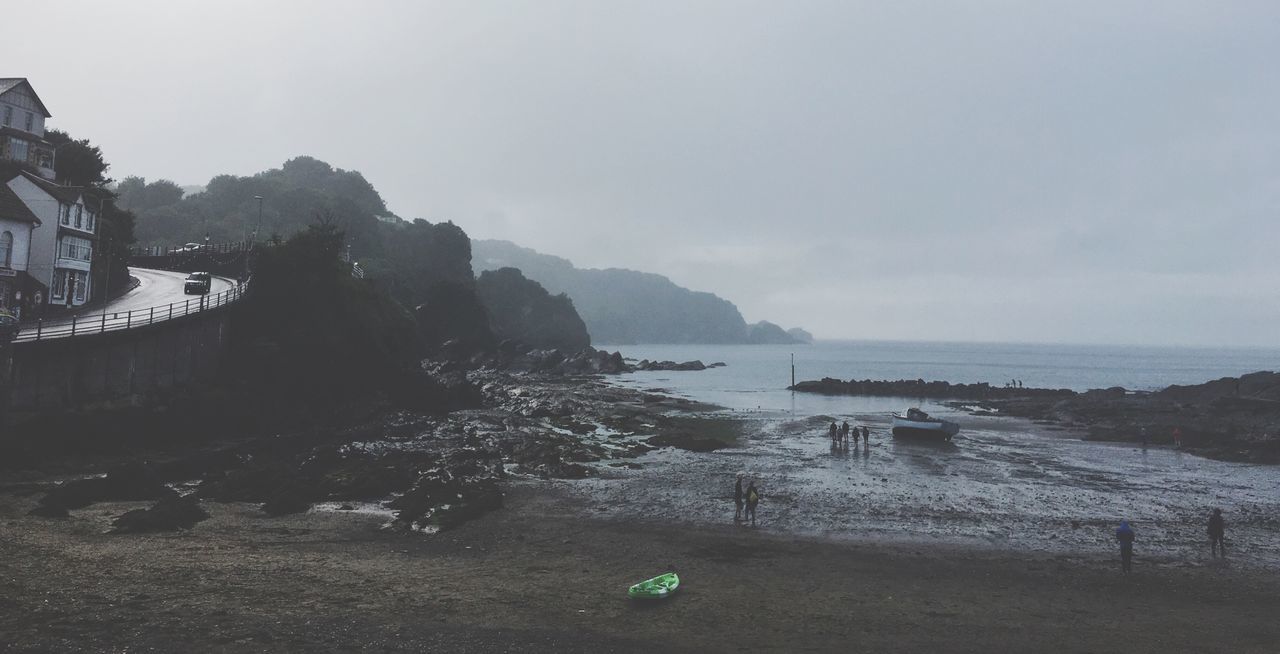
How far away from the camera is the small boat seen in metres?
53.4

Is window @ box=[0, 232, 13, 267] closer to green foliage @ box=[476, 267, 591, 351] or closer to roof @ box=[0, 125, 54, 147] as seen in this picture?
roof @ box=[0, 125, 54, 147]

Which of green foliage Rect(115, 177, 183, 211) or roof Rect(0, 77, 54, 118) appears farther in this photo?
green foliage Rect(115, 177, 183, 211)

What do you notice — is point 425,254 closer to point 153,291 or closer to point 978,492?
point 153,291

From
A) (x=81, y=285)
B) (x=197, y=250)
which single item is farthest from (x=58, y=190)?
(x=197, y=250)

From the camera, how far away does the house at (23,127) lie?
180 feet

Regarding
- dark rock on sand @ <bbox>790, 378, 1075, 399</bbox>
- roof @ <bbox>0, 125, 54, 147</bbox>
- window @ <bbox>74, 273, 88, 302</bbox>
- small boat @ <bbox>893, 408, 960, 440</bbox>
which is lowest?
small boat @ <bbox>893, 408, 960, 440</bbox>

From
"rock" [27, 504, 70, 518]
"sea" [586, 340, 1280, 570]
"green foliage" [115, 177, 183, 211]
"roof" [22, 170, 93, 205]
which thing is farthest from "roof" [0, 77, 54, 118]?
"green foliage" [115, 177, 183, 211]

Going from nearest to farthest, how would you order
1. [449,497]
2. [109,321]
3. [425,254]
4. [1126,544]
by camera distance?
[1126,544], [449,497], [109,321], [425,254]

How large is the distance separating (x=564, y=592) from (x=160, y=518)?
49.4ft

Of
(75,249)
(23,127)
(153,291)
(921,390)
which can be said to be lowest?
(921,390)

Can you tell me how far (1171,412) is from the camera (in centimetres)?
6756

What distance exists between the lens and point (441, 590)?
18.0 meters

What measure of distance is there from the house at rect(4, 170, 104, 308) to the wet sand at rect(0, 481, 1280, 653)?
28.2 metres

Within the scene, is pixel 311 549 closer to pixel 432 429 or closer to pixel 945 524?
pixel 945 524
